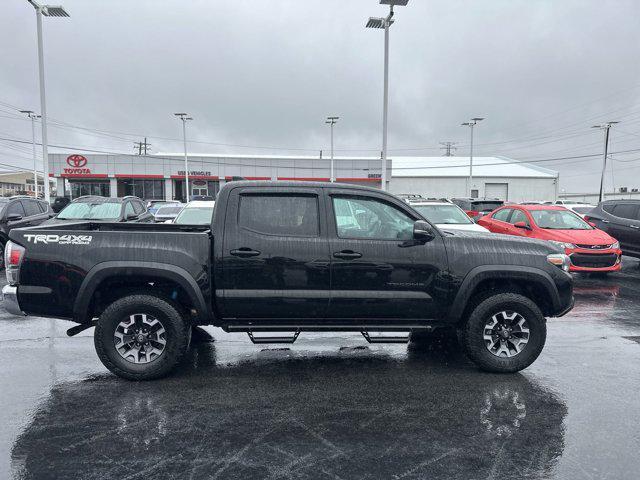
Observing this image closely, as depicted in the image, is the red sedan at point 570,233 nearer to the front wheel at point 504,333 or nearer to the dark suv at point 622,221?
the dark suv at point 622,221

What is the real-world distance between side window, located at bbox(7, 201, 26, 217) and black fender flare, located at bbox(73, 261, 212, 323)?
893 centimetres

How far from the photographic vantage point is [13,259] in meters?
4.90

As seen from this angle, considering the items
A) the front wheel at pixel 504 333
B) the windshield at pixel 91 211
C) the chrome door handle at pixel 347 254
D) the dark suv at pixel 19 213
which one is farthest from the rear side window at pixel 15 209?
the front wheel at pixel 504 333

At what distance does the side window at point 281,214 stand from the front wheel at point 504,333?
1.90 meters

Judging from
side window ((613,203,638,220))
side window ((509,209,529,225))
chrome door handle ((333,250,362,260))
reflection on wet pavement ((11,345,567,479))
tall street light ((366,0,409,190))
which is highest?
tall street light ((366,0,409,190))

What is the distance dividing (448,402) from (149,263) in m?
3.09

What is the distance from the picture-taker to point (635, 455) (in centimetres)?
337

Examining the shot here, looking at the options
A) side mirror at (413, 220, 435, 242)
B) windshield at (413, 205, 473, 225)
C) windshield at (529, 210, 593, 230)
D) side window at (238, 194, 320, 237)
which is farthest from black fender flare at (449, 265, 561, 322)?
windshield at (529, 210, 593, 230)

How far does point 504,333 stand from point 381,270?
1505 mm

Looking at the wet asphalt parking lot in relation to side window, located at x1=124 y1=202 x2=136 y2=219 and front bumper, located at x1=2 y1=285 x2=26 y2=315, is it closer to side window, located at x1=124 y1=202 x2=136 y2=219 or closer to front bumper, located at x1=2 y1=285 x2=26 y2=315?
front bumper, located at x1=2 y1=285 x2=26 y2=315

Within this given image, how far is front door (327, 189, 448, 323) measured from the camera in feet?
15.4

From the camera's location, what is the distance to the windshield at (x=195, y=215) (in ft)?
35.3

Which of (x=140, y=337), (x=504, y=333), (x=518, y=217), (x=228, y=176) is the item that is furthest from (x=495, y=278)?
(x=228, y=176)

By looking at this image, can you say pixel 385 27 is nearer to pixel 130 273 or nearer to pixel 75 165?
pixel 130 273
